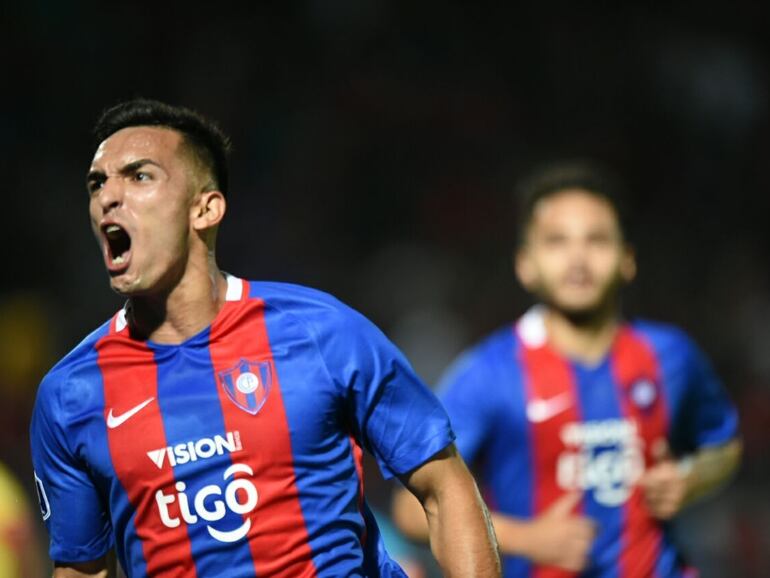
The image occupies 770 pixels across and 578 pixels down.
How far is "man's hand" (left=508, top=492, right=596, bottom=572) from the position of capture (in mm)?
4305

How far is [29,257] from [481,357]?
6044mm

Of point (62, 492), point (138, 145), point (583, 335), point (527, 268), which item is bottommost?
point (62, 492)

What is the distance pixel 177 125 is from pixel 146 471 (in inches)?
31.4

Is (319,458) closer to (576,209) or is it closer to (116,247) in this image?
(116,247)

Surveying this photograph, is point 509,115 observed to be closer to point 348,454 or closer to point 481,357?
point 481,357

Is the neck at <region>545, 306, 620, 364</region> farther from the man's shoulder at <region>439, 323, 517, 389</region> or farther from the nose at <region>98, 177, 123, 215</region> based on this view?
the nose at <region>98, 177, 123, 215</region>

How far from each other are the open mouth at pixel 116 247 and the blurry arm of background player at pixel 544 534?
1.57 metres

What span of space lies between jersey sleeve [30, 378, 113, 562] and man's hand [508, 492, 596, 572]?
5.19ft

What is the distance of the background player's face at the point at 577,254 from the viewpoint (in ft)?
15.2

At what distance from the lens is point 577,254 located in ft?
15.2

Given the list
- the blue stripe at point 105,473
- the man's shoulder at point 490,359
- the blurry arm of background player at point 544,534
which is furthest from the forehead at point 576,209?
the blue stripe at point 105,473

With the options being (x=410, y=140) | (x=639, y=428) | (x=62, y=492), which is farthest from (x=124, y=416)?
(x=410, y=140)

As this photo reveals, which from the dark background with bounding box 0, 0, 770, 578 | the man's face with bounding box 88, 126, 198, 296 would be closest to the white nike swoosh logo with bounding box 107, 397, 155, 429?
the man's face with bounding box 88, 126, 198, 296

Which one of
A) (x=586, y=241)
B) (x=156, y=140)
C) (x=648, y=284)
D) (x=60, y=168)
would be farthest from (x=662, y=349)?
(x=60, y=168)
